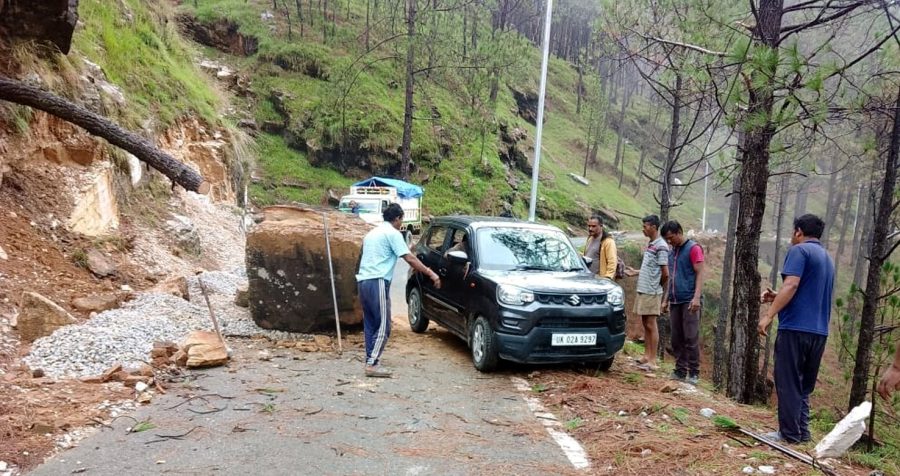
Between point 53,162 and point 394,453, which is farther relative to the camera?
point 53,162

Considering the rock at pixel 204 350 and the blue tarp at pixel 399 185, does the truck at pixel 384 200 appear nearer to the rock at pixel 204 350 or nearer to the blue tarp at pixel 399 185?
the blue tarp at pixel 399 185

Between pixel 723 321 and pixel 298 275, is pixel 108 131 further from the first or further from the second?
pixel 723 321

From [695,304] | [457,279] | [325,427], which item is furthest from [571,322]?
[325,427]

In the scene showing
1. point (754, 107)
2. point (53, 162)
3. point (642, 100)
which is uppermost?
point (642, 100)

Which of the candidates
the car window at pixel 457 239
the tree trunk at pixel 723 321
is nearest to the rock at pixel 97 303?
the car window at pixel 457 239

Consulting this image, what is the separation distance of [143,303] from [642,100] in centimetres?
7803

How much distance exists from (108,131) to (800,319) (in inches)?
296

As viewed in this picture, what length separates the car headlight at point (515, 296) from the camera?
6.04 meters

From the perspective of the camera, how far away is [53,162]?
8.39 metres

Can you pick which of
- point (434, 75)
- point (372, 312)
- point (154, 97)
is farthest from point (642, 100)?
point (372, 312)

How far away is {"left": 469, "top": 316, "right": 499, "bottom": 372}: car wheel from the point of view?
6.12 metres

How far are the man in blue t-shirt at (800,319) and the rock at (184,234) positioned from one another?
1002cm

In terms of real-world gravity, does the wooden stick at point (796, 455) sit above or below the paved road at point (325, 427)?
above

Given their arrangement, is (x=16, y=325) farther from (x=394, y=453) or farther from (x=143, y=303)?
(x=394, y=453)
